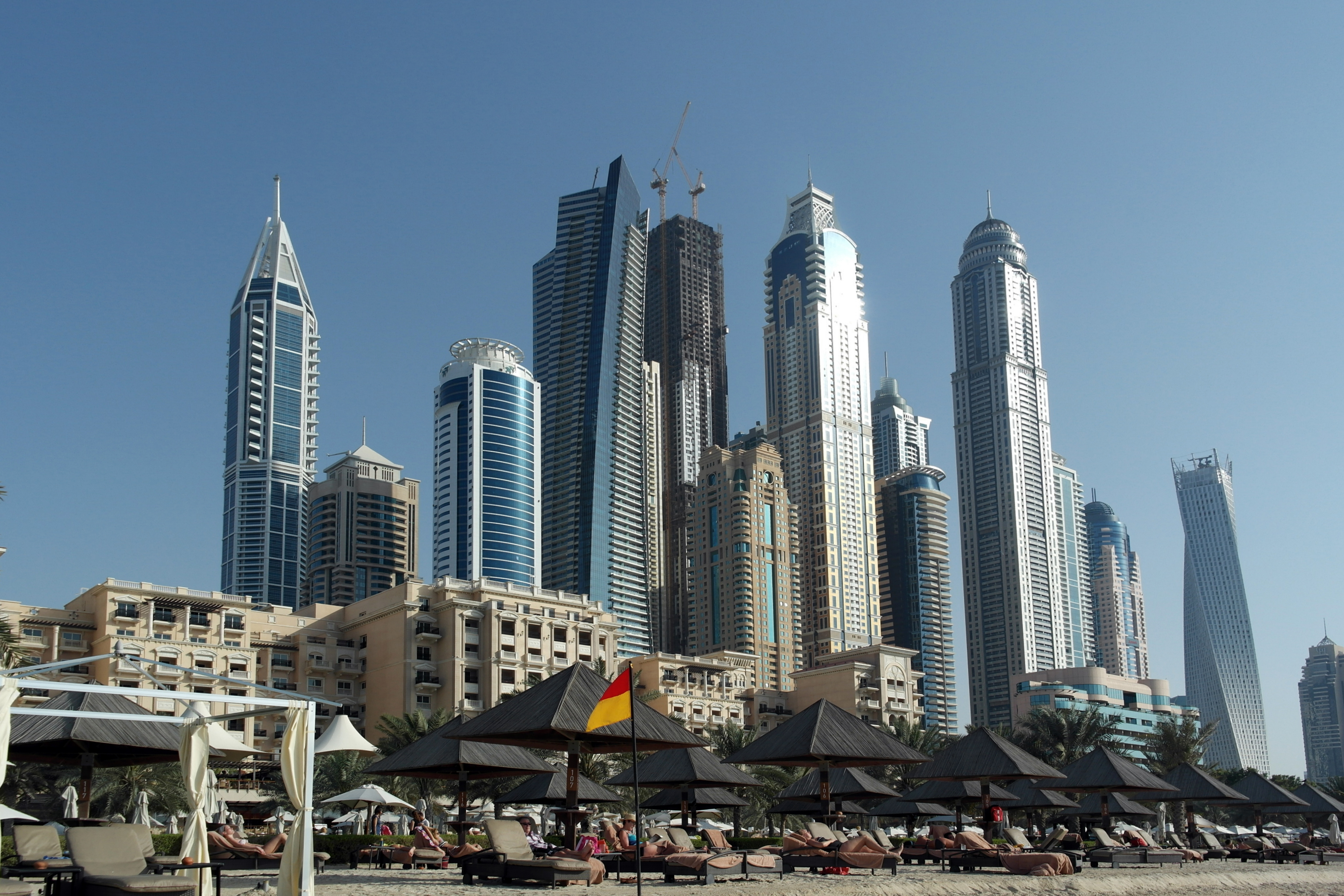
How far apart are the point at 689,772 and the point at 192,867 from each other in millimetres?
13878

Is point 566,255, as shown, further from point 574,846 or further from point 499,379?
point 574,846

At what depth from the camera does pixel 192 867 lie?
13.4 metres

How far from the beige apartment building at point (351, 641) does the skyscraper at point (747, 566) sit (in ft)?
281

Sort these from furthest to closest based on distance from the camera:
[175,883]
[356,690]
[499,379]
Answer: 1. [499,379]
2. [356,690]
3. [175,883]

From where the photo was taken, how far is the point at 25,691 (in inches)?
1460

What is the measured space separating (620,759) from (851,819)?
33.4 ft

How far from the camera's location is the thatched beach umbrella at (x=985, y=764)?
2738 cm

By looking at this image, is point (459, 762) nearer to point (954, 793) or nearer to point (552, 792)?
point (552, 792)

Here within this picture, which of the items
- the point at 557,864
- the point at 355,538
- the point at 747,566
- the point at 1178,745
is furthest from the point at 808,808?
the point at 355,538

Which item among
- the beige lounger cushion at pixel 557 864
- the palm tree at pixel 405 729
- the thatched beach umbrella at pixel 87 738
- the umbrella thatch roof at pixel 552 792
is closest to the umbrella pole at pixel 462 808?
the umbrella thatch roof at pixel 552 792

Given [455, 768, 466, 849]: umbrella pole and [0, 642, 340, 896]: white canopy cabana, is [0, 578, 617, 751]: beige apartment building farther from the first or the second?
[0, 642, 340, 896]: white canopy cabana

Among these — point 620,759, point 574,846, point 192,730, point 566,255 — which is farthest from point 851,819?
point 566,255

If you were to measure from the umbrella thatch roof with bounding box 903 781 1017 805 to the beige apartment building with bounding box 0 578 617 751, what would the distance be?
41.4 m

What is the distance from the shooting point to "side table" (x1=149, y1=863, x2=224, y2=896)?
42.8 feet
